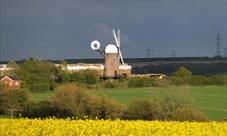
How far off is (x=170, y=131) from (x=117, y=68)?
123732 mm

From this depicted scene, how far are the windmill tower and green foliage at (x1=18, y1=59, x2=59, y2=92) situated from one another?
41.0 feet

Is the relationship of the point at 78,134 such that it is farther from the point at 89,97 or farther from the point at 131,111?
the point at 89,97

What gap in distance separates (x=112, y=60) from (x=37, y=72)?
20.4 m

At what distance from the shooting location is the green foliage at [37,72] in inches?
4791

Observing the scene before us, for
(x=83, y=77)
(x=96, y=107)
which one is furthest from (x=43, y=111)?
(x=83, y=77)

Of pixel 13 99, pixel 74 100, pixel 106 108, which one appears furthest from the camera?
pixel 13 99

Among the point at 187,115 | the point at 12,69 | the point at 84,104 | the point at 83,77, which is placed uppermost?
the point at 12,69

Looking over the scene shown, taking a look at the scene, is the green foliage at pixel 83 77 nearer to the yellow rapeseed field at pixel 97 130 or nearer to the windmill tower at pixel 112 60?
the windmill tower at pixel 112 60

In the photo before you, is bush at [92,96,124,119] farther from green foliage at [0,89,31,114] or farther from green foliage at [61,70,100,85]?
green foliage at [61,70,100,85]

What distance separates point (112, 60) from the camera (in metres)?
143

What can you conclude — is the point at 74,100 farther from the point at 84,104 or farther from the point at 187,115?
the point at 187,115

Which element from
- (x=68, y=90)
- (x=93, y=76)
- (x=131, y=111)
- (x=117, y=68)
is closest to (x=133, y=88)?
(x=93, y=76)

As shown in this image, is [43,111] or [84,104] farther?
[84,104]

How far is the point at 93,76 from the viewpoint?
125188 mm
